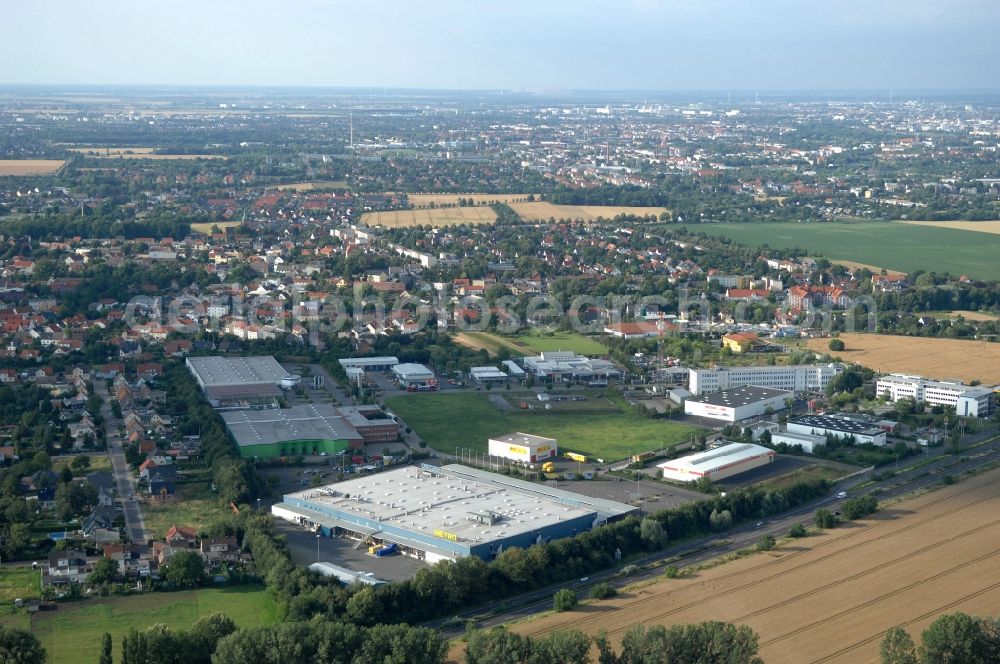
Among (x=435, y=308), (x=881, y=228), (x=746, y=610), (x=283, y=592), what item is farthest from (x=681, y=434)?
(x=881, y=228)

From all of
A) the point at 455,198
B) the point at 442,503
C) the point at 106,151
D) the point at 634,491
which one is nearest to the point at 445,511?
the point at 442,503

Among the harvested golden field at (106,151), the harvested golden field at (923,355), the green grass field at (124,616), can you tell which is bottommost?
the harvested golden field at (923,355)

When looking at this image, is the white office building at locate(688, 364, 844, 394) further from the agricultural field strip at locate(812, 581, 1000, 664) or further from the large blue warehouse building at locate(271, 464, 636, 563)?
the agricultural field strip at locate(812, 581, 1000, 664)

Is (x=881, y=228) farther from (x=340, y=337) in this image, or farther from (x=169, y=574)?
(x=169, y=574)

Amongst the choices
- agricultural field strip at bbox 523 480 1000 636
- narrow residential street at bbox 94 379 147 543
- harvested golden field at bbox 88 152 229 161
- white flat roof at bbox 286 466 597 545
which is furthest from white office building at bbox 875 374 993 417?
harvested golden field at bbox 88 152 229 161

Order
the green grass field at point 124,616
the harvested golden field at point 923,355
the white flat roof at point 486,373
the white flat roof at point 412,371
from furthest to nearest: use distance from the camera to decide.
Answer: the harvested golden field at point 923,355 → the white flat roof at point 486,373 → the white flat roof at point 412,371 → the green grass field at point 124,616

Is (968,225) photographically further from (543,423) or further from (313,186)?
(543,423)

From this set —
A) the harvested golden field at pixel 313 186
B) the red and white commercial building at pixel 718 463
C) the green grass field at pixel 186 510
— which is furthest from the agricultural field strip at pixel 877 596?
the harvested golden field at pixel 313 186

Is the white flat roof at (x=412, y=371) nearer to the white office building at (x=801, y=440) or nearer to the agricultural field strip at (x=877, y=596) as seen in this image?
the white office building at (x=801, y=440)
